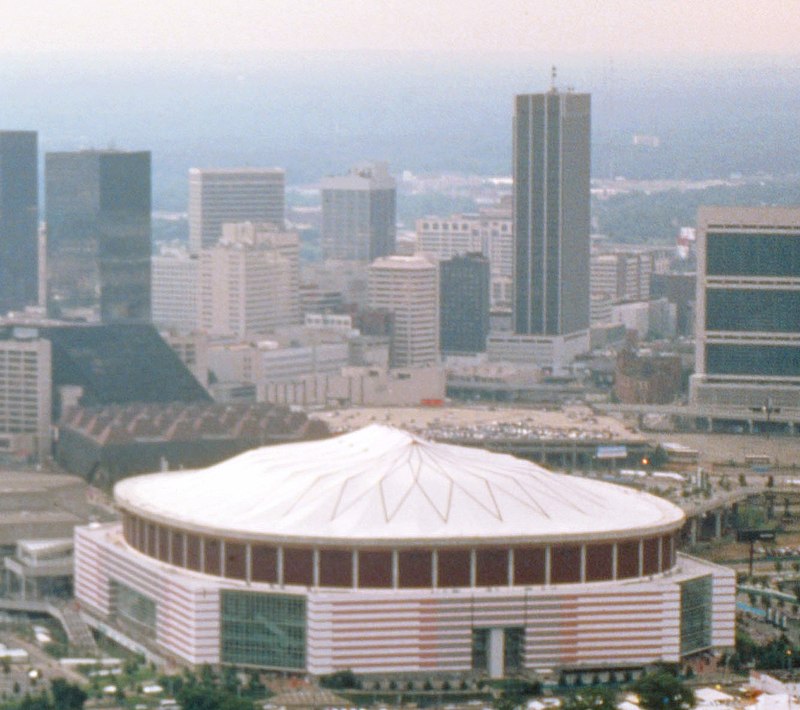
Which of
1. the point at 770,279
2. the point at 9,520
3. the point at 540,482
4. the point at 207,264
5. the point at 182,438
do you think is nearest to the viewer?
the point at 540,482

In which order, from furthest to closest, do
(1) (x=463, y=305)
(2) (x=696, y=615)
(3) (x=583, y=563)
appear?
(1) (x=463, y=305)
(2) (x=696, y=615)
(3) (x=583, y=563)

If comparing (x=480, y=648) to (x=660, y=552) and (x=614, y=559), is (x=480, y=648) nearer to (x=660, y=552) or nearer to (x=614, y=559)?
(x=614, y=559)

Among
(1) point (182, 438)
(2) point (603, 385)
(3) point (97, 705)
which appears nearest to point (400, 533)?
(3) point (97, 705)

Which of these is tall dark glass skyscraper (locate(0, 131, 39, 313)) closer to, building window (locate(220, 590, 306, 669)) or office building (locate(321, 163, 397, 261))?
office building (locate(321, 163, 397, 261))

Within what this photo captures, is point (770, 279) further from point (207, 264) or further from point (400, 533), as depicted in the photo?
point (400, 533)

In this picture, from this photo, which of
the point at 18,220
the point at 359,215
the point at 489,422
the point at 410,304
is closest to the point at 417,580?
the point at 489,422

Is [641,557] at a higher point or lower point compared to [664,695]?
higher

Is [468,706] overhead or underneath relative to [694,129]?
underneath
